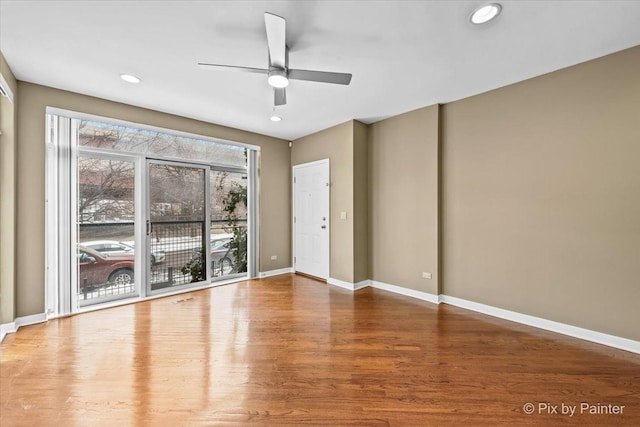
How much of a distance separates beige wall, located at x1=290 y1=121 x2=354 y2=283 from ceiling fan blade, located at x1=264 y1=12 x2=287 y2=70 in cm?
221

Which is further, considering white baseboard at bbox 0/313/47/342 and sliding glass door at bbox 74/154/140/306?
sliding glass door at bbox 74/154/140/306

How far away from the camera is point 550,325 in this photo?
270 centimetres

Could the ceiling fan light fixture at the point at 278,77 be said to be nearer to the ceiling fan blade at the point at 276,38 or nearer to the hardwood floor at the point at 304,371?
the ceiling fan blade at the point at 276,38

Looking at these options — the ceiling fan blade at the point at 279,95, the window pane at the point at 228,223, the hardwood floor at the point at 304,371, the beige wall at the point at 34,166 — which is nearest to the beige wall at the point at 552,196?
the hardwood floor at the point at 304,371

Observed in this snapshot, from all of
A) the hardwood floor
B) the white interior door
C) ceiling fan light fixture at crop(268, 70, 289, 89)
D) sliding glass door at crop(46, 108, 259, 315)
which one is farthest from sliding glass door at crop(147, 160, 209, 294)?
ceiling fan light fixture at crop(268, 70, 289, 89)

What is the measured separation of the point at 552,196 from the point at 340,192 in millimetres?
2583

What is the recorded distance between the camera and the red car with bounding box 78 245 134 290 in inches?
131

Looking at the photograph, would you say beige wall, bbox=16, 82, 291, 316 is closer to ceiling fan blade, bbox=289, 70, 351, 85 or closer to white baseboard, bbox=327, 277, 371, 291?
ceiling fan blade, bbox=289, 70, 351, 85

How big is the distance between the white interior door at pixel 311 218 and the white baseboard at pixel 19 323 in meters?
3.44

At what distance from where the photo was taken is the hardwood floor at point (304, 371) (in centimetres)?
163

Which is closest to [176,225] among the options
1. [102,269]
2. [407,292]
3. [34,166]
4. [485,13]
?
[102,269]

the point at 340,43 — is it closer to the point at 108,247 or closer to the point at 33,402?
the point at 33,402

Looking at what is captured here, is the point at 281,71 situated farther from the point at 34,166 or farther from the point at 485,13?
the point at 34,166

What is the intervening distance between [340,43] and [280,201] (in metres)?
3.29
